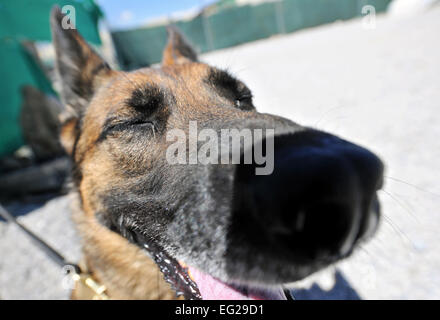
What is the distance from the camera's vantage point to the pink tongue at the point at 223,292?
153cm

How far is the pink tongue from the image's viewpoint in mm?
1532

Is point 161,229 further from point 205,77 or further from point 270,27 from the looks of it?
point 270,27

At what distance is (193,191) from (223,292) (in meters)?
0.66

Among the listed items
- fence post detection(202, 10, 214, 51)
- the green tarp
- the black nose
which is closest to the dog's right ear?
the black nose

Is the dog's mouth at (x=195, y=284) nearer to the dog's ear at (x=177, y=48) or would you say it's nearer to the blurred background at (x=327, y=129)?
the blurred background at (x=327, y=129)

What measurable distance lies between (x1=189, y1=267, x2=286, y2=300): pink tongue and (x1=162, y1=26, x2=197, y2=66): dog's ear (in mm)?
2659

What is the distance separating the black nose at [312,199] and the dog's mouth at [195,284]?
0.67 m

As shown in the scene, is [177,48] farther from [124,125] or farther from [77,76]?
[124,125]

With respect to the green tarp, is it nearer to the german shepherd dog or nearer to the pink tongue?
the german shepherd dog

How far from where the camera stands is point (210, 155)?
142cm

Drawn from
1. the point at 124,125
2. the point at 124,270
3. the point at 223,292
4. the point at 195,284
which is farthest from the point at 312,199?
the point at 124,270

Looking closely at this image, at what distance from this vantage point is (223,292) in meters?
1.57
